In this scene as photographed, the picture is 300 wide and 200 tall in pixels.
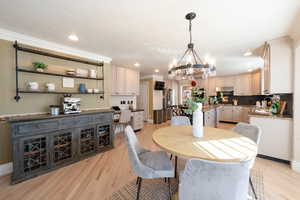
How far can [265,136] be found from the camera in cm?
248

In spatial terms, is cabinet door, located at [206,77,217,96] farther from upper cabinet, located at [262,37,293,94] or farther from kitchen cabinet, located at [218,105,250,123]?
upper cabinet, located at [262,37,293,94]

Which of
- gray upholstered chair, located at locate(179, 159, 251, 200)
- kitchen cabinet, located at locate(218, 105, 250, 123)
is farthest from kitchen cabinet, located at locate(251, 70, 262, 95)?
gray upholstered chair, located at locate(179, 159, 251, 200)

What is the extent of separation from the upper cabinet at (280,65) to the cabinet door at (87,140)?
151 inches

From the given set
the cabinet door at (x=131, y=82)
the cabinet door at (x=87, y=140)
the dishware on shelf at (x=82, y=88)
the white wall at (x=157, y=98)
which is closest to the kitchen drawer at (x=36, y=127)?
the cabinet door at (x=87, y=140)

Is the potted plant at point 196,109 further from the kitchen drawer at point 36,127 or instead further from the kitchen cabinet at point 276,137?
the kitchen drawer at point 36,127

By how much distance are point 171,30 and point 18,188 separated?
3.36m

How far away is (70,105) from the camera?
2.58m

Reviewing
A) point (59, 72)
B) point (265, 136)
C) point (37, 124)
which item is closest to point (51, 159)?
point (37, 124)

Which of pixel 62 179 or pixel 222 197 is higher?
pixel 222 197

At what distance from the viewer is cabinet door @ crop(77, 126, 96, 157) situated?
2.53 meters

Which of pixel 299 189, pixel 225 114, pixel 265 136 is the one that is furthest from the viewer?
pixel 225 114

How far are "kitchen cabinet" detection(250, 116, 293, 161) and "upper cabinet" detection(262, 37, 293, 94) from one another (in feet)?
1.96

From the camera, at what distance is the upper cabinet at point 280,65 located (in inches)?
89.5

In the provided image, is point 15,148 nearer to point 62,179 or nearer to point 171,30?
point 62,179
